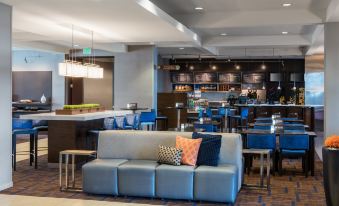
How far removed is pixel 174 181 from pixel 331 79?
464cm

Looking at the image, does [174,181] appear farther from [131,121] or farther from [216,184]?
[131,121]

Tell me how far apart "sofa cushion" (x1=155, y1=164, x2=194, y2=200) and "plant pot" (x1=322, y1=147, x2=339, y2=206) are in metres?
1.73

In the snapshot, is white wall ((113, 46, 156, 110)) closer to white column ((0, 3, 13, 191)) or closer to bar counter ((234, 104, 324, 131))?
bar counter ((234, 104, 324, 131))

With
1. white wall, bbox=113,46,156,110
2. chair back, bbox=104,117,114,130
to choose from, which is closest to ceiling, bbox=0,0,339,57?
white wall, bbox=113,46,156,110

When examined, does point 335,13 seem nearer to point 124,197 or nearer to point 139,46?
point 124,197

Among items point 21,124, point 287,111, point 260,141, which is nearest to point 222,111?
point 287,111

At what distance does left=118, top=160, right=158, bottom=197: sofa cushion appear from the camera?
19.9 ft

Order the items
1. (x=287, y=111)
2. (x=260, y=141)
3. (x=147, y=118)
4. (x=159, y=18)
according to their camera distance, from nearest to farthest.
A: (x=260, y=141), (x=159, y=18), (x=147, y=118), (x=287, y=111)

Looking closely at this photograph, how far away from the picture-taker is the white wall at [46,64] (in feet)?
52.9

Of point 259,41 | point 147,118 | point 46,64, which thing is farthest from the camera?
point 46,64

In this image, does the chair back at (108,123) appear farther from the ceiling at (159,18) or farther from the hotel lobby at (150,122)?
the ceiling at (159,18)

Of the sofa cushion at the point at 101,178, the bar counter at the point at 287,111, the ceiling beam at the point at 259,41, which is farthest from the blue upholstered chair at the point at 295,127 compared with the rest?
the bar counter at the point at 287,111

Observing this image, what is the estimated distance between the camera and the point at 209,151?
616 cm

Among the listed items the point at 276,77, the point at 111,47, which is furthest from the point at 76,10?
the point at 276,77
